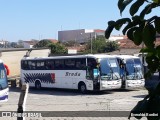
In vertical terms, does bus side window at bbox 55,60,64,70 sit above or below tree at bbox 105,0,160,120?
below

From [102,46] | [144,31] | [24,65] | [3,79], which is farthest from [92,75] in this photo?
[102,46]

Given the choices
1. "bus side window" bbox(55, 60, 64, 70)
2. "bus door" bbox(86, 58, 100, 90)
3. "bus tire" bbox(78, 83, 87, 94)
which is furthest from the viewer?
"bus side window" bbox(55, 60, 64, 70)

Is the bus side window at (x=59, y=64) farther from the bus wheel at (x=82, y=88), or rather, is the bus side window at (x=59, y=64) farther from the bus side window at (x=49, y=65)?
the bus wheel at (x=82, y=88)

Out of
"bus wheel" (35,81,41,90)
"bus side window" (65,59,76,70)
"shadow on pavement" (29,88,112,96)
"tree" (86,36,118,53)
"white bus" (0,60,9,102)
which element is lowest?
"shadow on pavement" (29,88,112,96)

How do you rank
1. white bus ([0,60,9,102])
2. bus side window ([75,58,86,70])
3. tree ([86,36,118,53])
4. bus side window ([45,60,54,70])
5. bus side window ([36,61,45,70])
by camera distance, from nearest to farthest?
white bus ([0,60,9,102]) < bus side window ([75,58,86,70]) < bus side window ([45,60,54,70]) < bus side window ([36,61,45,70]) < tree ([86,36,118,53])

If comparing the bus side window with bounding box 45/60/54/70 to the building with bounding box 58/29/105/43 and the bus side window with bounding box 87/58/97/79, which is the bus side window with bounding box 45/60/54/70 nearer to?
the bus side window with bounding box 87/58/97/79

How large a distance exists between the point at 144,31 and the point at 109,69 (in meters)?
20.4

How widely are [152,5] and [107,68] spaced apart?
20192 mm

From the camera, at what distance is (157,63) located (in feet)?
5.42

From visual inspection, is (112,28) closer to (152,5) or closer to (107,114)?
(152,5)

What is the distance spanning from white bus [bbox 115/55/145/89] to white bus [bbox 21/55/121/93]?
0.52 metres

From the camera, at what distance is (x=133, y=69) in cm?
2298

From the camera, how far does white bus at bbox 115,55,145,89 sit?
2266cm

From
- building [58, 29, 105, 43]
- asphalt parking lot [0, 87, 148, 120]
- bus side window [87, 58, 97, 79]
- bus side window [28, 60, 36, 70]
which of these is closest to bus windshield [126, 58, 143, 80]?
asphalt parking lot [0, 87, 148, 120]
